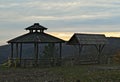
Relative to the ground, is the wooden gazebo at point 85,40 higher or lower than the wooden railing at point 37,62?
higher

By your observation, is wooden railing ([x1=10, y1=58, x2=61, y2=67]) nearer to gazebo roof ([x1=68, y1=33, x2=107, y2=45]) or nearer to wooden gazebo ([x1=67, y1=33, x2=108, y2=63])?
wooden gazebo ([x1=67, y1=33, x2=108, y2=63])

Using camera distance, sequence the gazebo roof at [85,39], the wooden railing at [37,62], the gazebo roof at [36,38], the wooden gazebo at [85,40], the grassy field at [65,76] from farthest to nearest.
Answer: the gazebo roof at [85,39]
the wooden gazebo at [85,40]
the gazebo roof at [36,38]
the wooden railing at [37,62]
the grassy field at [65,76]

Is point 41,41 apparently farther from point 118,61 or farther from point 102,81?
point 102,81

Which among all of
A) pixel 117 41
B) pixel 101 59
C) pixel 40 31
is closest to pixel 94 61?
pixel 101 59

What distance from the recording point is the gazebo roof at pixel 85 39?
51156mm

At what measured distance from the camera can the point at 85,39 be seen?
52.0 m

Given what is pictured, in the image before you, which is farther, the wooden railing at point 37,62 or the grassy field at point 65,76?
the wooden railing at point 37,62

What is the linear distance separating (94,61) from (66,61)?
559 centimetres

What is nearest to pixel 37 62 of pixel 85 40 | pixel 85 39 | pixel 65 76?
pixel 85 40

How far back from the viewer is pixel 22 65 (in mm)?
47562

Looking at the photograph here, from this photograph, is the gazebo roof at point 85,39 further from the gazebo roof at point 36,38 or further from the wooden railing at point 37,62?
the wooden railing at point 37,62

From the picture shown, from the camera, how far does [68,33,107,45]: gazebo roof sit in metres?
51.2

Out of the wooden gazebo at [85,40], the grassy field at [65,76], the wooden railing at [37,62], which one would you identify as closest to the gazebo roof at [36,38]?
Result: the wooden railing at [37,62]

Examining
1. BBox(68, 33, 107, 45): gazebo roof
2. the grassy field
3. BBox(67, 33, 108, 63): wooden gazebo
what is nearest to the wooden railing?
BBox(67, 33, 108, 63): wooden gazebo
